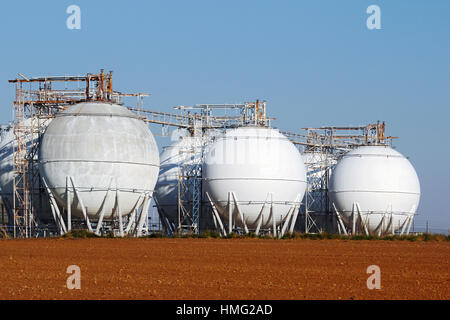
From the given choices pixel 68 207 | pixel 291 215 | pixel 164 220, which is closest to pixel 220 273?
pixel 68 207

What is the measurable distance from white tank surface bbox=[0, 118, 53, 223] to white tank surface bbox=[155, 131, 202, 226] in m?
9.51

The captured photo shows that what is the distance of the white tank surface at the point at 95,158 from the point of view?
138 ft

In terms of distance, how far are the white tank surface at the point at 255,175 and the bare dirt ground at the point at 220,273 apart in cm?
1446

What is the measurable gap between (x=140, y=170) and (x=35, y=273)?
23.0m

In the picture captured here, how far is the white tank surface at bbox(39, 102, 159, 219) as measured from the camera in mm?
41969

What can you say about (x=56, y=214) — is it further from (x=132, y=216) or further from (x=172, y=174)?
(x=172, y=174)

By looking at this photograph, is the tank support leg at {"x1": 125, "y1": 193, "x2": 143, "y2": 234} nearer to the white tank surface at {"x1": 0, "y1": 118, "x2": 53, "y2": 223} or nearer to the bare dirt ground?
the white tank surface at {"x1": 0, "y1": 118, "x2": 53, "y2": 223}

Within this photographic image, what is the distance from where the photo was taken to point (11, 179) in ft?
156

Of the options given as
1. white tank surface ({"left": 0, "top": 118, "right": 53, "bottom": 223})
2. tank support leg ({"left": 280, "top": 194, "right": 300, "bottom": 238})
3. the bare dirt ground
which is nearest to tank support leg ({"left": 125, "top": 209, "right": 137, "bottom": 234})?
white tank surface ({"left": 0, "top": 118, "right": 53, "bottom": 223})

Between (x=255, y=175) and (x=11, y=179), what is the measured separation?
14.1 meters

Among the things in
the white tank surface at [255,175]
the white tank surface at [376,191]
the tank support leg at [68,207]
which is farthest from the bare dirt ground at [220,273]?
the white tank surface at [376,191]

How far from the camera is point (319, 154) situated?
63.4 metres
